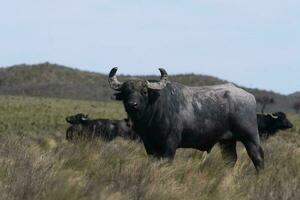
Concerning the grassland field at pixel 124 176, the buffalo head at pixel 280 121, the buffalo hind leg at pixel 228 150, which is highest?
the grassland field at pixel 124 176

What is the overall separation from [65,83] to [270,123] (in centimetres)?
5984

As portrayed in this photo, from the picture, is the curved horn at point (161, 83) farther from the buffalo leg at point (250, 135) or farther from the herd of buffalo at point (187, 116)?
the buffalo leg at point (250, 135)

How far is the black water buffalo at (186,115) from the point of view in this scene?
1163cm

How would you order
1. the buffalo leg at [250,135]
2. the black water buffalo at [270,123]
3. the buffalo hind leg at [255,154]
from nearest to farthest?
1. the buffalo leg at [250,135]
2. the buffalo hind leg at [255,154]
3. the black water buffalo at [270,123]

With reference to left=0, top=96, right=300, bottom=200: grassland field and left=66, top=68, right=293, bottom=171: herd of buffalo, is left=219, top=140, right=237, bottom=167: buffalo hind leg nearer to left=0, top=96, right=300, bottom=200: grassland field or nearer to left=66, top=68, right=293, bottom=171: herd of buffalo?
left=66, top=68, right=293, bottom=171: herd of buffalo

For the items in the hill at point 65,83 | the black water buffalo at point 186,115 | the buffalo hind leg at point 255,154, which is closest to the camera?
the black water buffalo at point 186,115

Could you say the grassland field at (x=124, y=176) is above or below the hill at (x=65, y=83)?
above

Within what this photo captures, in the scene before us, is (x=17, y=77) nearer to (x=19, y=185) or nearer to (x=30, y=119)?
(x=30, y=119)

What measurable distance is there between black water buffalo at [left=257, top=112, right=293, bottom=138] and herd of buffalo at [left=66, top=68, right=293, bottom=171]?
10.0m

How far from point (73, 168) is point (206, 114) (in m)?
2.97

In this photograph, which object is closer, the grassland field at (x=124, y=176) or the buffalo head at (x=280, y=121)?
the grassland field at (x=124, y=176)

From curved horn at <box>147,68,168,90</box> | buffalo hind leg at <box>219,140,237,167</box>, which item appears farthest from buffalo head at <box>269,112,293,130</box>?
curved horn at <box>147,68,168,90</box>

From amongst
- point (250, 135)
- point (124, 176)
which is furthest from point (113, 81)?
point (124, 176)

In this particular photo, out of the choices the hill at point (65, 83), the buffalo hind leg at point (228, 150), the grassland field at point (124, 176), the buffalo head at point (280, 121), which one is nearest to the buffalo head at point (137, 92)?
the grassland field at point (124, 176)
